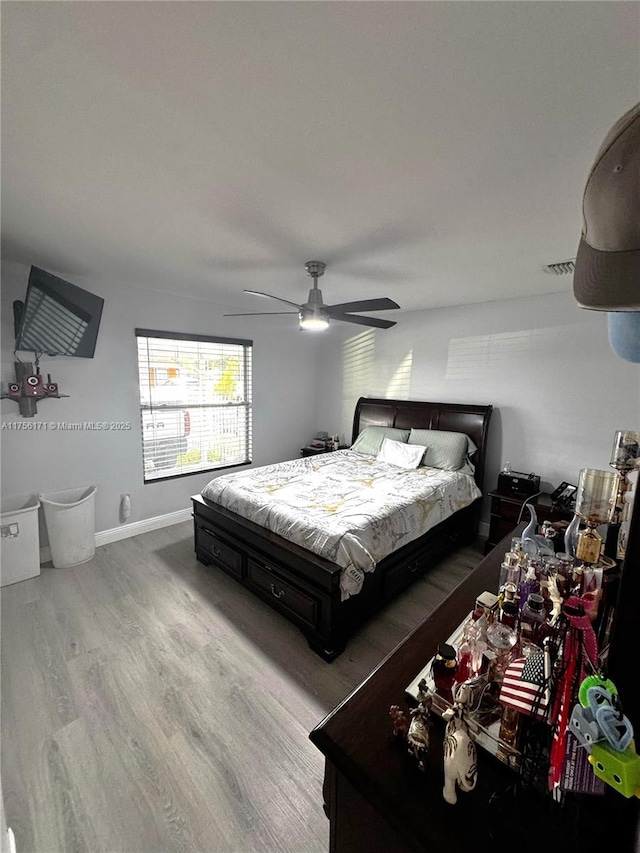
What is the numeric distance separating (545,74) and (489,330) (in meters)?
2.80

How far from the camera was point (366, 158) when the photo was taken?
131cm

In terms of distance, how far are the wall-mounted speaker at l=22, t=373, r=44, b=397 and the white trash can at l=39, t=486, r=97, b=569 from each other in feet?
2.86

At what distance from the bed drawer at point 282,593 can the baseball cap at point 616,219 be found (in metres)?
2.05

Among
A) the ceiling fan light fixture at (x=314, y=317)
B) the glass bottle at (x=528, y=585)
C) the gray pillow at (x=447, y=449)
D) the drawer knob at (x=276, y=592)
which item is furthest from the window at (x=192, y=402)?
the glass bottle at (x=528, y=585)

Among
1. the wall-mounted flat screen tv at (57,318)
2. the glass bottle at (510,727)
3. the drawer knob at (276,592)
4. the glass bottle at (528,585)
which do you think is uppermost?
the wall-mounted flat screen tv at (57,318)

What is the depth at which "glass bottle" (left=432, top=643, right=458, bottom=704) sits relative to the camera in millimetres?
800

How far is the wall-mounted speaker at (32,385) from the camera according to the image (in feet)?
8.67

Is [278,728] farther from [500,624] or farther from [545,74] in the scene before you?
[545,74]

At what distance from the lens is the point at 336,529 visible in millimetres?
2084

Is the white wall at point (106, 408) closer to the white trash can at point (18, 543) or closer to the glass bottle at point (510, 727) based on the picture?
the white trash can at point (18, 543)

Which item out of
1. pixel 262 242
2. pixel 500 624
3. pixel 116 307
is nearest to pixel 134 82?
pixel 262 242

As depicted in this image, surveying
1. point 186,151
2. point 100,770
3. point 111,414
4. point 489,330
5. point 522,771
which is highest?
point 186,151

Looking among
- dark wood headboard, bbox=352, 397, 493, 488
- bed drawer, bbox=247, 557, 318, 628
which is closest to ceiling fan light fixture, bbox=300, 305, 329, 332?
bed drawer, bbox=247, 557, 318, 628

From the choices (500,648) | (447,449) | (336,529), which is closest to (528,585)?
(500,648)
